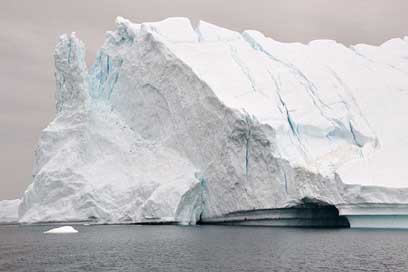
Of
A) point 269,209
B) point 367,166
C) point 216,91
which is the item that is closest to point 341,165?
point 367,166

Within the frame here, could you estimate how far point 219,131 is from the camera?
2927cm

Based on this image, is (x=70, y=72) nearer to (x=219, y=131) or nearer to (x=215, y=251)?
(x=219, y=131)

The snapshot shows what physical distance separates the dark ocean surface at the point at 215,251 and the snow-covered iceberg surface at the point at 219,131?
7.22 ft

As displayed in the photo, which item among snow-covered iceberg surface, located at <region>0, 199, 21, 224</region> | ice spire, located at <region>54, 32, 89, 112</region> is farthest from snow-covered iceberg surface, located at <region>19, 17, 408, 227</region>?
snow-covered iceberg surface, located at <region>0, 199, 21, 224</region>

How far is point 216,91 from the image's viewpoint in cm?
2989

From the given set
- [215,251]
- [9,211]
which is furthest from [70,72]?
[9,211]

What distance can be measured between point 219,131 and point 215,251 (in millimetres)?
10599

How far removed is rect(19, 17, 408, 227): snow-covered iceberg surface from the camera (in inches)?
1078

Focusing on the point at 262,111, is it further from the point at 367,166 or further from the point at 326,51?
the point at 326,51

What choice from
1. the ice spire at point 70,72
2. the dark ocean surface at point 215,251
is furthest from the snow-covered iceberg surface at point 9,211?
the dark ocean surface at point 215,251

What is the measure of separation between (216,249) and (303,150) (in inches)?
387

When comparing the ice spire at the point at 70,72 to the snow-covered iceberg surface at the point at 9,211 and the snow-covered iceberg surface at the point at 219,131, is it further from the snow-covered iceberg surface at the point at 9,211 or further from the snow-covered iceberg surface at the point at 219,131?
the snow-covered iceberg surface at the point at 9,211

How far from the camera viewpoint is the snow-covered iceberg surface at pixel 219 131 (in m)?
27.4

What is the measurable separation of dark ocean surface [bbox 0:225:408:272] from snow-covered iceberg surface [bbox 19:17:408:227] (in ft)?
7.22
